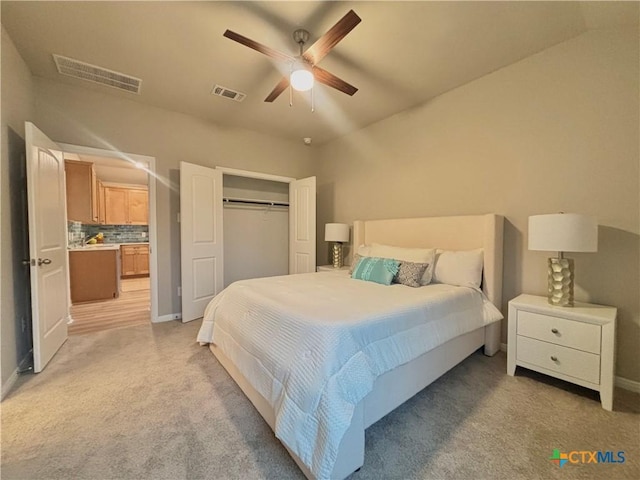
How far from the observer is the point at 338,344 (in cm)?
134

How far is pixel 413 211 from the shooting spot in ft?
11.4

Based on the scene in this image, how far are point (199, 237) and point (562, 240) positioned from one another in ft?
12.7

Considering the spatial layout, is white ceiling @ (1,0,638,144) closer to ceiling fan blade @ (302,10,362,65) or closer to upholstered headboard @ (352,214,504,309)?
ceiling fan blade @ (302,10,362,65)

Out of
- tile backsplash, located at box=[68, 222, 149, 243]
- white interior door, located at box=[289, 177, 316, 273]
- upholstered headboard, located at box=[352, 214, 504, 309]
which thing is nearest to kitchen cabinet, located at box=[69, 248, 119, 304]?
tile backsplash, located at box=[68, 222, 149, 243]

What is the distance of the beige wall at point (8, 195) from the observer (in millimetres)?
2020

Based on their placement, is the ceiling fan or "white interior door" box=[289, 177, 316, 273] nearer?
the ceiling fan

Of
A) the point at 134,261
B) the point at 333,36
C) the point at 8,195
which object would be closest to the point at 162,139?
the point at 8,195

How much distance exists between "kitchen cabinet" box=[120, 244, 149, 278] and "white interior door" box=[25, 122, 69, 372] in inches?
177

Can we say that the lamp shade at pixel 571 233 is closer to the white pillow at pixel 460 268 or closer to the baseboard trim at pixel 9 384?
the white pillow at pixel 460 268

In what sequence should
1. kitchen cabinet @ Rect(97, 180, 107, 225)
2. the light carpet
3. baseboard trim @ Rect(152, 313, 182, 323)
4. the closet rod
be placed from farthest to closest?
kitchen cabinet @ Rect(97, 180, 107, 225)
the closet rod
baseboard trim @ Rect(152, 313, 182, 323)
the light carpet

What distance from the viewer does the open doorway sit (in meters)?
3.51

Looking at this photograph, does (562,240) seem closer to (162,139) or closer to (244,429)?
(244,429)

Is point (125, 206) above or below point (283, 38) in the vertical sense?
below

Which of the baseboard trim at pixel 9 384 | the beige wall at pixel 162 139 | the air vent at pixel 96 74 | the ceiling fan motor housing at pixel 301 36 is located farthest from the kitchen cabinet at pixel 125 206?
the ceiling fan motor housing at pixel 301 36
